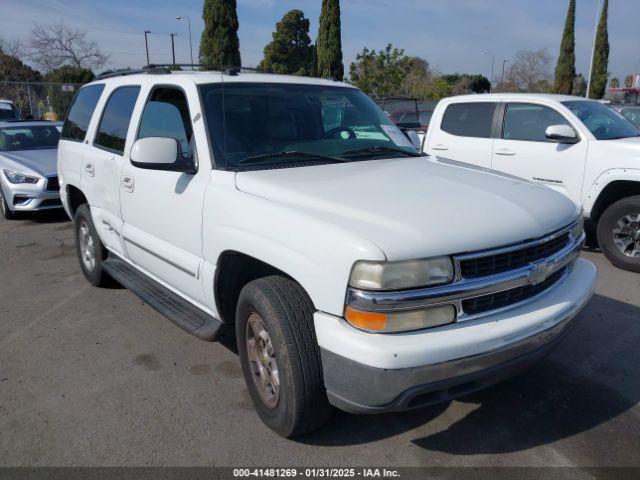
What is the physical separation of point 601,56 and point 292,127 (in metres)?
37.0

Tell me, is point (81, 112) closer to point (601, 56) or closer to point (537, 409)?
point (537, 409)

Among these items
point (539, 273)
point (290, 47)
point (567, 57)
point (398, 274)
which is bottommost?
point (539, 273)

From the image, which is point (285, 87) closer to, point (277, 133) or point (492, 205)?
point (277, 133)

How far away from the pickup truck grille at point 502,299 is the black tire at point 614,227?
12.0 feet

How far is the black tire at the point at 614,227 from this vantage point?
18.8 ft

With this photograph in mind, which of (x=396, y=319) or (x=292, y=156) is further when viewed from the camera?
(x=292, y=156)

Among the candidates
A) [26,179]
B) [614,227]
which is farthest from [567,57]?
[26,179]

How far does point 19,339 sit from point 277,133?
104 inches

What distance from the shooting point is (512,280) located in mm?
2465

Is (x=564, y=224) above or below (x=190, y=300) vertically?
above

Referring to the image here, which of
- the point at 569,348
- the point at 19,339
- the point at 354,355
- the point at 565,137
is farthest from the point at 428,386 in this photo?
the point at 565,137

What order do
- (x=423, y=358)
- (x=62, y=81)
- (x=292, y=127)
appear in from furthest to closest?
(x=62, y=81)
(x=292, y=127)
(x=423, y=358)

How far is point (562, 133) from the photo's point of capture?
607cm

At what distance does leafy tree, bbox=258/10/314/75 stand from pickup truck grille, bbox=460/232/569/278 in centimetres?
4964
